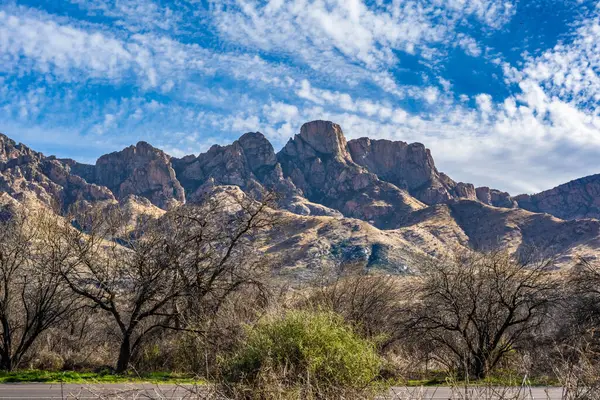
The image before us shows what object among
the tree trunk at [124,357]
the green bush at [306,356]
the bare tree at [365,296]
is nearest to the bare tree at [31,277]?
the tree trunk at [124,357]

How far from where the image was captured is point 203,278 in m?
20.4

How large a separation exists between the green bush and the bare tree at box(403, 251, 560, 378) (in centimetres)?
1570

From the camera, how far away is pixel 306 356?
304 inches

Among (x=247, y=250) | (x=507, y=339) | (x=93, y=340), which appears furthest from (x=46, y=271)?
(x=507, y=339)

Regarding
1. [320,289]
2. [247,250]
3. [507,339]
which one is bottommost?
[507,339]

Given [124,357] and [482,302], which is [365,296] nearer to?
[482,302]

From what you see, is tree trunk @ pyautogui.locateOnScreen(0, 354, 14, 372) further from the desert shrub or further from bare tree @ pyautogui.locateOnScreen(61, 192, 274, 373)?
bare tree @ pyautogui.locateOnScreen(61, 192, 274, 373)

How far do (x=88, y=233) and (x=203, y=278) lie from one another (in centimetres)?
526

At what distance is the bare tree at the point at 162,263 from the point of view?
18922mm

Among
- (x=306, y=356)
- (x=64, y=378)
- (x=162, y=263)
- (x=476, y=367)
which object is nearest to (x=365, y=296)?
(x=476, y=367)

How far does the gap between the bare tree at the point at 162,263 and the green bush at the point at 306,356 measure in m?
10.6

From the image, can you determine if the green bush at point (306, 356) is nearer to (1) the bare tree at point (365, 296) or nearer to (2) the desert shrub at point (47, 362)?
(2) the desert shrub at point (47, 362)

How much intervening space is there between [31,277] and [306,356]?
16713 mm

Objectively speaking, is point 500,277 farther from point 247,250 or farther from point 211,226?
point 211,226
